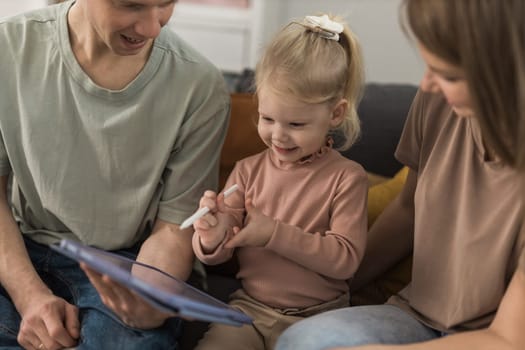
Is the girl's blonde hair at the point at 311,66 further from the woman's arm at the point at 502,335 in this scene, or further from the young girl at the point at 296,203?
the woman's arm at the point at 502,335

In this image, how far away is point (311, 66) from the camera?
1.31 meters

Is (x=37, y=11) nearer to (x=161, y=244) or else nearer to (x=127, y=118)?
(x=127, y=118)

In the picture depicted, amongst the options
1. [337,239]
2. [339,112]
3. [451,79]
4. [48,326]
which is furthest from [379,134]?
[48,326]

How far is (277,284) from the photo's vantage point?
1370 millimetres

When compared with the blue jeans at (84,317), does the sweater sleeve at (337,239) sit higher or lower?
higher

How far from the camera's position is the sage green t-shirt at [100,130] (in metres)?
1.43

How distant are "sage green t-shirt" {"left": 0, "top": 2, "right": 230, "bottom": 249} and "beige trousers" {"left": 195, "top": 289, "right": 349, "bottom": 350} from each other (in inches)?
9.8

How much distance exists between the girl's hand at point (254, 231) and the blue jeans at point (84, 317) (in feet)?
0.76

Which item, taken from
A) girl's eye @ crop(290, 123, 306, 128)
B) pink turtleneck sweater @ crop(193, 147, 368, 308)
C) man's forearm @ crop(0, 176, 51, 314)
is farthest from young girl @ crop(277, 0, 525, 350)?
man's forearm @ crop(0, 176, 51, 314)

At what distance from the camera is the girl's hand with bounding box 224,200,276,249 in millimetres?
1273

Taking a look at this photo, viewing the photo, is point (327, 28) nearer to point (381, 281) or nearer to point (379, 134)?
point (381, 281)

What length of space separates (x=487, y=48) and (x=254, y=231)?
0.52 metres

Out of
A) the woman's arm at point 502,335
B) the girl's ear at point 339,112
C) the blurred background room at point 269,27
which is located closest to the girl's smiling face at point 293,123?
the girl's ear at point 339,112

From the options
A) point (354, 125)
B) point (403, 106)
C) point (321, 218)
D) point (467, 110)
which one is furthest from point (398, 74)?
point (467, 110)
